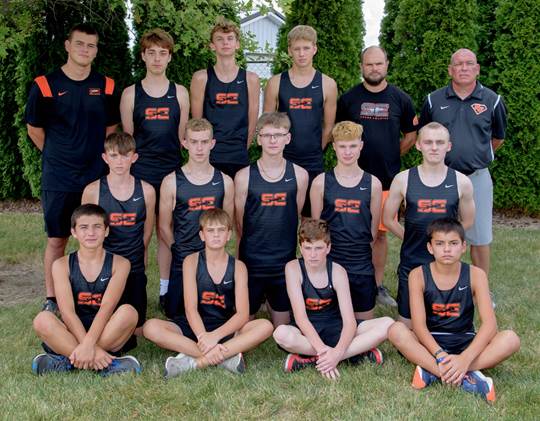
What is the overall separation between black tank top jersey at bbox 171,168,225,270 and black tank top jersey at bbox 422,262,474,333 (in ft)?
5.28

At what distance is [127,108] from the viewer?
5223 mm

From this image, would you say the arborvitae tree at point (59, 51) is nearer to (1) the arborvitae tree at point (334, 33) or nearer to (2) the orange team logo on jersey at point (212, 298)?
(1) the arborvitae tree at point (334, 33)

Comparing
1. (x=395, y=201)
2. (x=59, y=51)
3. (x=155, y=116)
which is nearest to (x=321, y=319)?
(x=395, y=201)

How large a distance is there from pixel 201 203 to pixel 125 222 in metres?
0.56

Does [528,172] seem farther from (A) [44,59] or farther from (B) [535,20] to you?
(A) [44,59]

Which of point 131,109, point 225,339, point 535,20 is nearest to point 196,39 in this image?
point 131,109

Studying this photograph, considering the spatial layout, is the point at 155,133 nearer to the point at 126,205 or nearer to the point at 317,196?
the point at 126,205

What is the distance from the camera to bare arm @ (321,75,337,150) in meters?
5.44

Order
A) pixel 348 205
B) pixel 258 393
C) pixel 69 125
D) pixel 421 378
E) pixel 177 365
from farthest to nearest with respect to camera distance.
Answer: pixel 69 125
pixel 348 205
pixel 177 365
pixel 421 378
pixel 258 393

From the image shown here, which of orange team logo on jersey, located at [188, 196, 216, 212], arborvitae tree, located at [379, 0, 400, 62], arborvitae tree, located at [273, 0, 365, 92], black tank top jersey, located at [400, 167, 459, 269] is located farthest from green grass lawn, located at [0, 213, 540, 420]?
arborvitae tree, located at [379, 0, 400, 62]

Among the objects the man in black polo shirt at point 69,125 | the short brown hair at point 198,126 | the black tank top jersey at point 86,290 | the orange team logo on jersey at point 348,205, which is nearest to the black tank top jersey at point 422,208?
the orange team logo on jersey at point 348,205

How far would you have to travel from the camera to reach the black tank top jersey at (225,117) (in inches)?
210

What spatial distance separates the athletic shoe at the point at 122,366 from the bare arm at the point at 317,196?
1.66 meters

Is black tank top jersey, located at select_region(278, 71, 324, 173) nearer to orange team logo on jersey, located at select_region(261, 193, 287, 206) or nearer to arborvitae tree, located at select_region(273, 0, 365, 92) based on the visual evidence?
orange team logo on jersey, located at select_region(261, 193, 287, 206)
